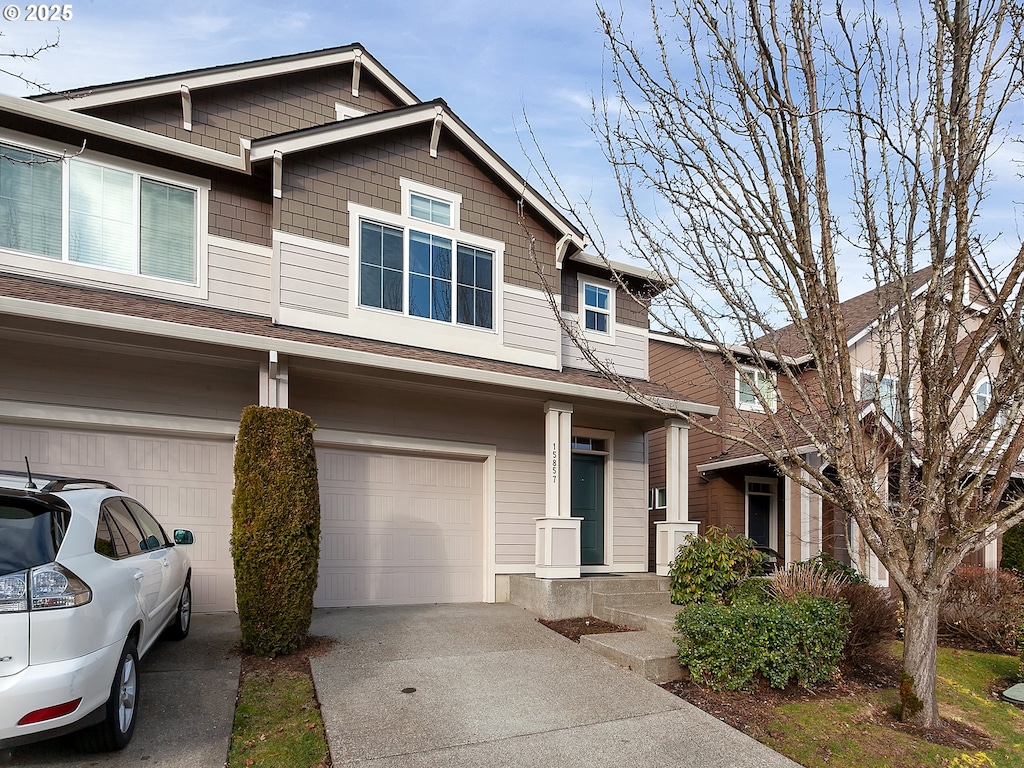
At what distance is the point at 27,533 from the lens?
390cm

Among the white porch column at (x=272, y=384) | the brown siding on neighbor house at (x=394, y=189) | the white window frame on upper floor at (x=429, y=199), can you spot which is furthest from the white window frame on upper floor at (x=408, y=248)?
the white porch column at (x=272, y=384)

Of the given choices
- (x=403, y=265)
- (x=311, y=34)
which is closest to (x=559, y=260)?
(x=403, y=265)

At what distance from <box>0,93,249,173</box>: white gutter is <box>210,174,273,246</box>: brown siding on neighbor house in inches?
13.5

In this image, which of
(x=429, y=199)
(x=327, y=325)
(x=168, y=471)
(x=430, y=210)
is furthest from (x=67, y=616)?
(x=429, y=199)

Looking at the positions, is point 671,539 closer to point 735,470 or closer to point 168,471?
point 735,470

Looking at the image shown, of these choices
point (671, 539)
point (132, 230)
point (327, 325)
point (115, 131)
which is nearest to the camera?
point (115, 131)

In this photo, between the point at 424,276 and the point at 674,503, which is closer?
the point at 424,276

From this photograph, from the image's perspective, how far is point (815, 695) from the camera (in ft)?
21.6

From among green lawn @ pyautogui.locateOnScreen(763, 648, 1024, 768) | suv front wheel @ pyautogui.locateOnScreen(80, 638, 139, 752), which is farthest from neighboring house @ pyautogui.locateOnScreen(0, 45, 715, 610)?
green lawn @ pyautogui.locateOnScreen(763, 648, 1024, 768)

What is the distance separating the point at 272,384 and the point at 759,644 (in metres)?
5.69

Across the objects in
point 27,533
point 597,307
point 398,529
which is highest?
point 597,307

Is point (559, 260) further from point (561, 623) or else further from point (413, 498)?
point (561, 623)

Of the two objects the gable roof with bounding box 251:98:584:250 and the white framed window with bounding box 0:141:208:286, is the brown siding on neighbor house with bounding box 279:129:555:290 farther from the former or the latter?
the white framed window with bounding box 0:141:208:286

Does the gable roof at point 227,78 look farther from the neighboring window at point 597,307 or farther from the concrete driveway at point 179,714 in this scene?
the concrete driveway at point 179,714
